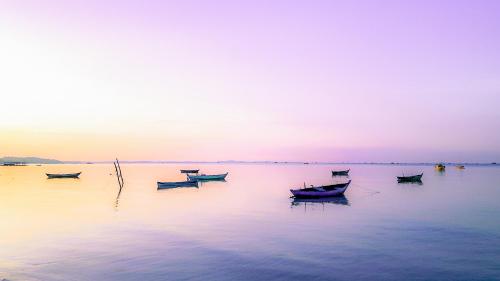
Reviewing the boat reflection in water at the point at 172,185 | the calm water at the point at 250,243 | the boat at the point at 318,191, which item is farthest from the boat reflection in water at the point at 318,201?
the boat reflection in water at the point at 172,185

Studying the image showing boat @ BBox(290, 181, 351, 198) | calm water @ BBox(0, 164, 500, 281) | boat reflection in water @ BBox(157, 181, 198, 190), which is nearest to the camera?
calm water @ BBox(0, 164, 500, 281)

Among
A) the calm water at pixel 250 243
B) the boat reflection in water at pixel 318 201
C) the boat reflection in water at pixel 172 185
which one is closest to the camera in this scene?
the calm water at pixel 250 243

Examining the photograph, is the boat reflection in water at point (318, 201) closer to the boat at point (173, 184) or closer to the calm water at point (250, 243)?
the calm water at point (250, 243)

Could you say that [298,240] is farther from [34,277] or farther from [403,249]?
[34,277]

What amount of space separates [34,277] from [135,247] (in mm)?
6036

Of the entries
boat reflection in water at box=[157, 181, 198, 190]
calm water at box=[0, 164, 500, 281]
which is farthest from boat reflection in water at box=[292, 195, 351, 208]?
boat reflection in water at box=[157, 181, 198, 190]

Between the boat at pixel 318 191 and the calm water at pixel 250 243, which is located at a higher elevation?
the boat at pixel 318 191

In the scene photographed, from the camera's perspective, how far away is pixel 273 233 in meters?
25.8

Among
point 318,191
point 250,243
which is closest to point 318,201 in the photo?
point 318,191

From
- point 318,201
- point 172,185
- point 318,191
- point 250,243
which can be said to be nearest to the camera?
point 250,243

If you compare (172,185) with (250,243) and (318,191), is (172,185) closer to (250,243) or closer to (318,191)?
(318,191)

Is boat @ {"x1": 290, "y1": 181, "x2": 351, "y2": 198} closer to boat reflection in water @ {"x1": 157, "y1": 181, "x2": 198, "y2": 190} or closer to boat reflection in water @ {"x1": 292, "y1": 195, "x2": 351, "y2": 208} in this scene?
boat reflection in water @ {"x1": 292, "y1": 195, "x2": 351, "y2": 208}

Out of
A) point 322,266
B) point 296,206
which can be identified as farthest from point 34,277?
point 296,206

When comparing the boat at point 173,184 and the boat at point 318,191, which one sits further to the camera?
the boat at point 173,184
